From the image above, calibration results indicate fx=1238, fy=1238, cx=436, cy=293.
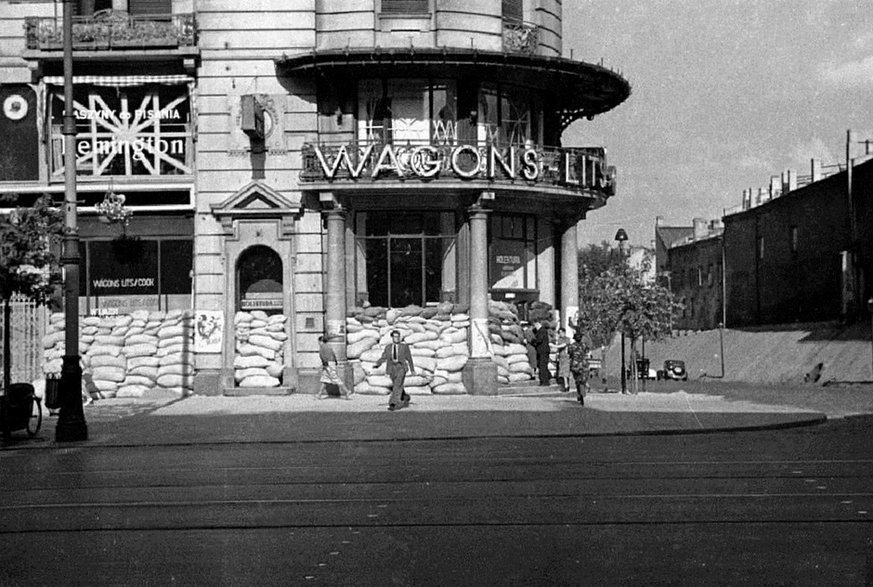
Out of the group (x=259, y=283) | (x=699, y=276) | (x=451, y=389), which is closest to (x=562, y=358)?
(x=451, y=389)

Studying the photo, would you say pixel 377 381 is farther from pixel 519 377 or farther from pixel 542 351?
pixel 542 351

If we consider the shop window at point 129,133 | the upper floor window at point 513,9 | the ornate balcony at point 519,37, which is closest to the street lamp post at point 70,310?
the shop window at point 129,133

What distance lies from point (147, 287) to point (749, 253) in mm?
53937

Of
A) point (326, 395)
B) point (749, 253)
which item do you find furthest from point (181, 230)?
point (749, 253)

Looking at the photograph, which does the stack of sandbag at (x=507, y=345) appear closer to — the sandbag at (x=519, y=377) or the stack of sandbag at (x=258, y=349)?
the sandbag at (x=519, y=377)

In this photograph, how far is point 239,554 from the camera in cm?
973

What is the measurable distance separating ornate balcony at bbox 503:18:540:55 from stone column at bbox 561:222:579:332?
545 centimetres

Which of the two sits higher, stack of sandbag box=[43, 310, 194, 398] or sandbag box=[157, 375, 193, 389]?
stack of sandbag box=[43, 310, 194, 398]

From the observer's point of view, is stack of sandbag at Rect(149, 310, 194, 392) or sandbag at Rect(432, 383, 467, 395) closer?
sandbag at Rect(432, 383, 467, 395)

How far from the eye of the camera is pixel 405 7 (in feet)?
110

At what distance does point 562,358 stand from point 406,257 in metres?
5.68

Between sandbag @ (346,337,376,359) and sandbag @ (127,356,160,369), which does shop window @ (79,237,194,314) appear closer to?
sandbag @ (127,356,160,369)

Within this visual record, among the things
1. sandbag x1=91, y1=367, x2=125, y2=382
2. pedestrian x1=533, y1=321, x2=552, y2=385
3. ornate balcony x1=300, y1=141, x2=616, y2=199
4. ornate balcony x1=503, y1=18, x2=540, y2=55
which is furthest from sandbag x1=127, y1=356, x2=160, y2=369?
ornate balcony x1=503, y1=18, x2=540, y2=55

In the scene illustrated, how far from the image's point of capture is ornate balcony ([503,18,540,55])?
113 feet
